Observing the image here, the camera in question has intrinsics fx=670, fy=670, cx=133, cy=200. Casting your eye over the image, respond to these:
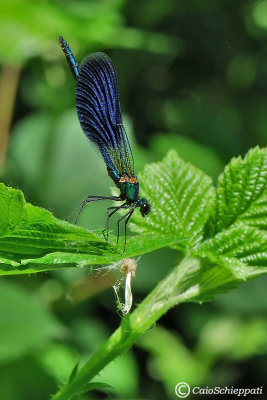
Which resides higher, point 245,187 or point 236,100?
point 236,100

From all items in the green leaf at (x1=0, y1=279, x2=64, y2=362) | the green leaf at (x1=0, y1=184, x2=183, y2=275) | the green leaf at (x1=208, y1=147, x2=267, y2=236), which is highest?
the green leaf at (x1=208, y1=147, x2=267, y2=236)

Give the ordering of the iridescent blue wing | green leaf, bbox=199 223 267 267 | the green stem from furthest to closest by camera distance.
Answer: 1. the iridescent blue wing
2. green leaf, bbox=199 223 267 267
3. the green stem

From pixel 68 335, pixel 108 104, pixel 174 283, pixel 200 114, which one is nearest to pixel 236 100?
pixel 200 114

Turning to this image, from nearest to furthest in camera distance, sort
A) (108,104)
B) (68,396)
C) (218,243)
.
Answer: (68,396) → (218,243) → (108,104)

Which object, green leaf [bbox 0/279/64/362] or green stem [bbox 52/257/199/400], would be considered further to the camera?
green leaf [bbox 0/279/64/362]

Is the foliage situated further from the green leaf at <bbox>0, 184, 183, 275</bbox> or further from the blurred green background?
the blurred green background

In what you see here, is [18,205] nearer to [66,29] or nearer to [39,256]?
[39,256]

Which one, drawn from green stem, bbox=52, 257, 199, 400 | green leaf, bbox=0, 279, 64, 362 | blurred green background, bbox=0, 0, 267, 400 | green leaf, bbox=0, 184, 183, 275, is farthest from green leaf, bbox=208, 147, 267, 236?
green leaf, bbox=0, 279, 64, 362

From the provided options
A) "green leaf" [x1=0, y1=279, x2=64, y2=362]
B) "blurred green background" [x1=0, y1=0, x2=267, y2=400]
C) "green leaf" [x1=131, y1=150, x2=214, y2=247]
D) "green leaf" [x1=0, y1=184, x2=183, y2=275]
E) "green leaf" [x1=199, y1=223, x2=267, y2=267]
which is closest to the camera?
"green leaf" [x1=0, y1=184, x2=183, y2=275]

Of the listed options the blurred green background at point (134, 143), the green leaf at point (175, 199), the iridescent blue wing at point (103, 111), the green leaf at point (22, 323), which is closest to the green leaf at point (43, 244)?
the green leaf at point (175, 199)
